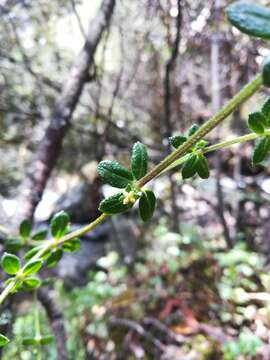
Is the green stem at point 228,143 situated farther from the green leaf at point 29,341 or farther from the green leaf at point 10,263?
the green leaf at point 29,341

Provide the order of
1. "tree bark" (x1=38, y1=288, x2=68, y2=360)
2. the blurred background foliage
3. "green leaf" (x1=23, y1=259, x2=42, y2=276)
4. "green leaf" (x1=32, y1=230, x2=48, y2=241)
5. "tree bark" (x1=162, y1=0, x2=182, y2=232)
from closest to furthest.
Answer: "green leaf" (x1=23, y1=259, x2=42, y2=276)
"green leaf" (x1=32, y1=230, x2=48, y2=241)
"tree bark" (x1=38, y1=288, x2=68, y2=360)
"tree bark" (x1=162, y1=0, x2=182, y2=232)
the blurred background foliage

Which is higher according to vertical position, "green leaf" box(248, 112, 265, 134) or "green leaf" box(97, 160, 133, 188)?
"green leaf" box(97, 160, 133, 188)

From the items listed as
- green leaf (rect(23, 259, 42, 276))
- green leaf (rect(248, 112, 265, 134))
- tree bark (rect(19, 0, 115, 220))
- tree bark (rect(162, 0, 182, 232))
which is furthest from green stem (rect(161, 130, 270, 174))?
tree bark (rect(162, 0, 182, 232))

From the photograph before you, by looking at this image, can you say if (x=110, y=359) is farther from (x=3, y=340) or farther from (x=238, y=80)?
(x=238, y=80)

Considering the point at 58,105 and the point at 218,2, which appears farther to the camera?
the point at 218,2

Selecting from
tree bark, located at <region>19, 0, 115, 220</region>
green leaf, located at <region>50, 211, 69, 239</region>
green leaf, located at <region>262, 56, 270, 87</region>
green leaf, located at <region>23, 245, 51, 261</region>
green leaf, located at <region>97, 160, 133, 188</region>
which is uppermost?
tree bark, located at <region>19, 0, 115, 220</region>

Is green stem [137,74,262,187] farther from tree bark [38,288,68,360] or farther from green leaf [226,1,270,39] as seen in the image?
tree bark [38,288,68,360]

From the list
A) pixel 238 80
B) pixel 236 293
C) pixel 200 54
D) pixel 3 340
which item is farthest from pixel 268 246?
pixel 3 340
